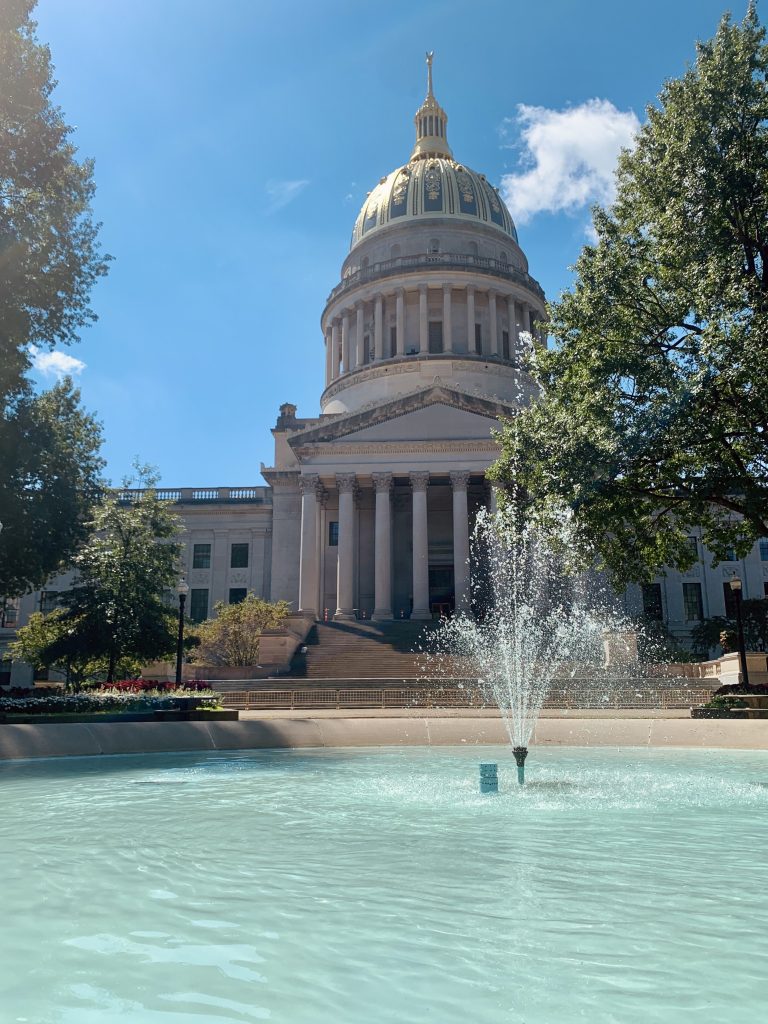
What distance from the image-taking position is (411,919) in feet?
16.2

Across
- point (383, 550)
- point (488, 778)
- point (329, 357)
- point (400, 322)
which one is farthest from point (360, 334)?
point (488, 778)

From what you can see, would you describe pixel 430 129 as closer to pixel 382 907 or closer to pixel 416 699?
pixel 416 699

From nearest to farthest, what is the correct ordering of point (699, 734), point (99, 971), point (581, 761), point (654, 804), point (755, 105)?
point (99, 971), point (654, 804), point (581, 761), point (699, 734), point (755, 105)

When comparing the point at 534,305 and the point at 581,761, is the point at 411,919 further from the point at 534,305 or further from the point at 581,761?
the point at 534,305

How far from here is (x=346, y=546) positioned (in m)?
51.0

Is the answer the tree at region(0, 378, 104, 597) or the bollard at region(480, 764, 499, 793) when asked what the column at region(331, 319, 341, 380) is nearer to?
the tree at region(0, 378, 104, 597)

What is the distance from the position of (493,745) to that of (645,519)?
7.61 m

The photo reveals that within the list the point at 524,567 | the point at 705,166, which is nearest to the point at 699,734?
the point at 705,166

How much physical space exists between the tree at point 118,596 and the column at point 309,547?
46.7 feet

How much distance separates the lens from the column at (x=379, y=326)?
7062 cm

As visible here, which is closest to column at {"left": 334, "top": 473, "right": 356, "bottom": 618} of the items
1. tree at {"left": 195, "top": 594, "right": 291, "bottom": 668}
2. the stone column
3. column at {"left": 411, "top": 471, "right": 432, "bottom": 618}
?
column at {"left": 411, "top": 471, "right": 432, "bottom": 618}

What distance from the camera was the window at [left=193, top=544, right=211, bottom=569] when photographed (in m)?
62.9

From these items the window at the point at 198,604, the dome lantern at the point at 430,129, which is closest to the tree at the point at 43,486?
the window at the point at 198,604

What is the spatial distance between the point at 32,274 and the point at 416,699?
18.7 metres
